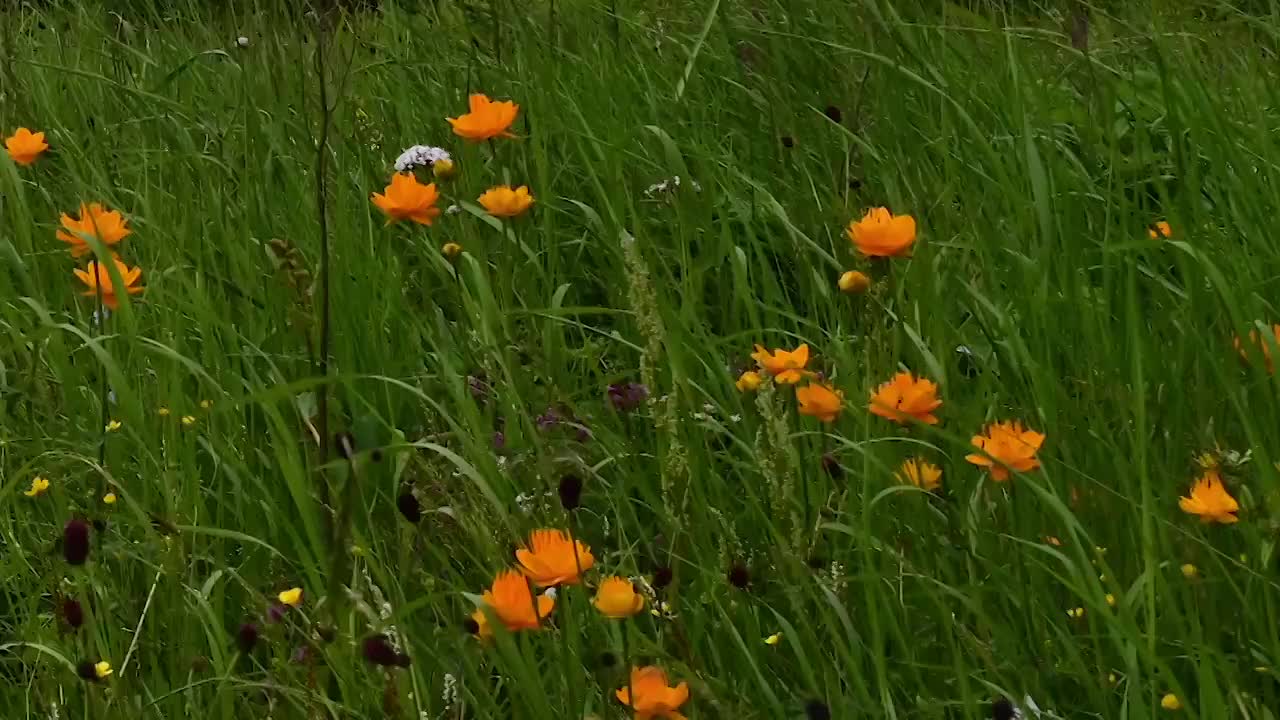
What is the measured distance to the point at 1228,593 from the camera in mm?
1094

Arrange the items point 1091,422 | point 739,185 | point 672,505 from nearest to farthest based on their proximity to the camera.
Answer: point 672,505 → point 1091,422 → point 739,185

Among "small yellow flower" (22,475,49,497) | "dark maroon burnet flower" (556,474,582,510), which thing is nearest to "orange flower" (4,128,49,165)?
"small yellow flower" (22,475,49,497)

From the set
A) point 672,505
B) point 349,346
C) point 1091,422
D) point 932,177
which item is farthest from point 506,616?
Answer: point 932,177

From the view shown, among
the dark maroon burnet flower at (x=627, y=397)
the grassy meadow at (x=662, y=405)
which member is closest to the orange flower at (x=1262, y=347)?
the grassy meadow at (x=662, y=405)

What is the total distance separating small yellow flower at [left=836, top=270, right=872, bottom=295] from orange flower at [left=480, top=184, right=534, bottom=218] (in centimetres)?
38

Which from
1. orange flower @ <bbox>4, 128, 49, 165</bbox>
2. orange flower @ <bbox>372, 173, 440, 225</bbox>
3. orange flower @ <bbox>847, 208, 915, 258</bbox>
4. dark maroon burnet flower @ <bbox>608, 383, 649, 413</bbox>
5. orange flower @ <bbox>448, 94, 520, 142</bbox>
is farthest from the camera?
orange flower @ <bbox>4, 128, 49, 165</bbox>

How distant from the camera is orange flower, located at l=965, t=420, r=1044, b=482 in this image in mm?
1038

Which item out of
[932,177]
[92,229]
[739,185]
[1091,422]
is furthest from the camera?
[739,185]

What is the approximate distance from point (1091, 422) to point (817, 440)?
248 millimetres

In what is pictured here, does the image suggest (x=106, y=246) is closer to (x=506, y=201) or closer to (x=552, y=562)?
(x=506, y=201)

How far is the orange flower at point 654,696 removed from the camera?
2.87ft

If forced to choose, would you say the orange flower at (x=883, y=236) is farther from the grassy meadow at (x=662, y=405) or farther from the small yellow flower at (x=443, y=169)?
the small yellow flower at (x=443, y=169)

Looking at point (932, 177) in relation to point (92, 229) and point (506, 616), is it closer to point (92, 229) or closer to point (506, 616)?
point (92, 229)

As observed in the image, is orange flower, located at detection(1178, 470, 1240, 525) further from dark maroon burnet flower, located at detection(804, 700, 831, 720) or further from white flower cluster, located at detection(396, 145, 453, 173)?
white flower cluster, located at detection(396, 145, 453, 173)
